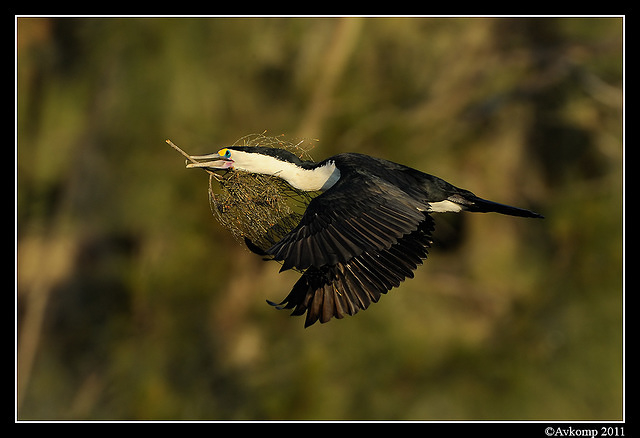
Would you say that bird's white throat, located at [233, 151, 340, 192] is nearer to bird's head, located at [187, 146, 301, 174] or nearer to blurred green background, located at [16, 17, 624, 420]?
bird's head, located at [187, 146, 301, 174]

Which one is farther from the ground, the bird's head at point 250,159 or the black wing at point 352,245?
the bird's head at point 250,159

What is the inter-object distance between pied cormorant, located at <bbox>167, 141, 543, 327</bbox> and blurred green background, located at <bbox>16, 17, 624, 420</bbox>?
12.3 feet

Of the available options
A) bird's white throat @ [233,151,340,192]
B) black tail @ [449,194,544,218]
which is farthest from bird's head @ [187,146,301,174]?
black tail @ [449,194,544,218]

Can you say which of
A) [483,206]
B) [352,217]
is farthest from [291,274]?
[352,217]

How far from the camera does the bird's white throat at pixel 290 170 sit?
10.1ft

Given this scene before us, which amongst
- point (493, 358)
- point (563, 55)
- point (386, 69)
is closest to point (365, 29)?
point (386, 69)

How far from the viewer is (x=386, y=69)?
7.31 meters

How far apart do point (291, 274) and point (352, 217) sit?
14.2 feet

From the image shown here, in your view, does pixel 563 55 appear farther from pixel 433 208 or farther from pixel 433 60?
pixel 433 208

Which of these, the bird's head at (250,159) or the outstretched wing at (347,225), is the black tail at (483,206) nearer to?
the outstretched wing at (347,225)

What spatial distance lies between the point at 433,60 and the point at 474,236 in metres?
1.66

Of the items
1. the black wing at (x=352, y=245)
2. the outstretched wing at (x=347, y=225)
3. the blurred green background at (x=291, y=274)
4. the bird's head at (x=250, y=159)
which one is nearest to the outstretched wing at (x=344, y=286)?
the black wing at (x=352, y=245)

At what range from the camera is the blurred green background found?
23.5ft

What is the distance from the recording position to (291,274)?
7004mm
